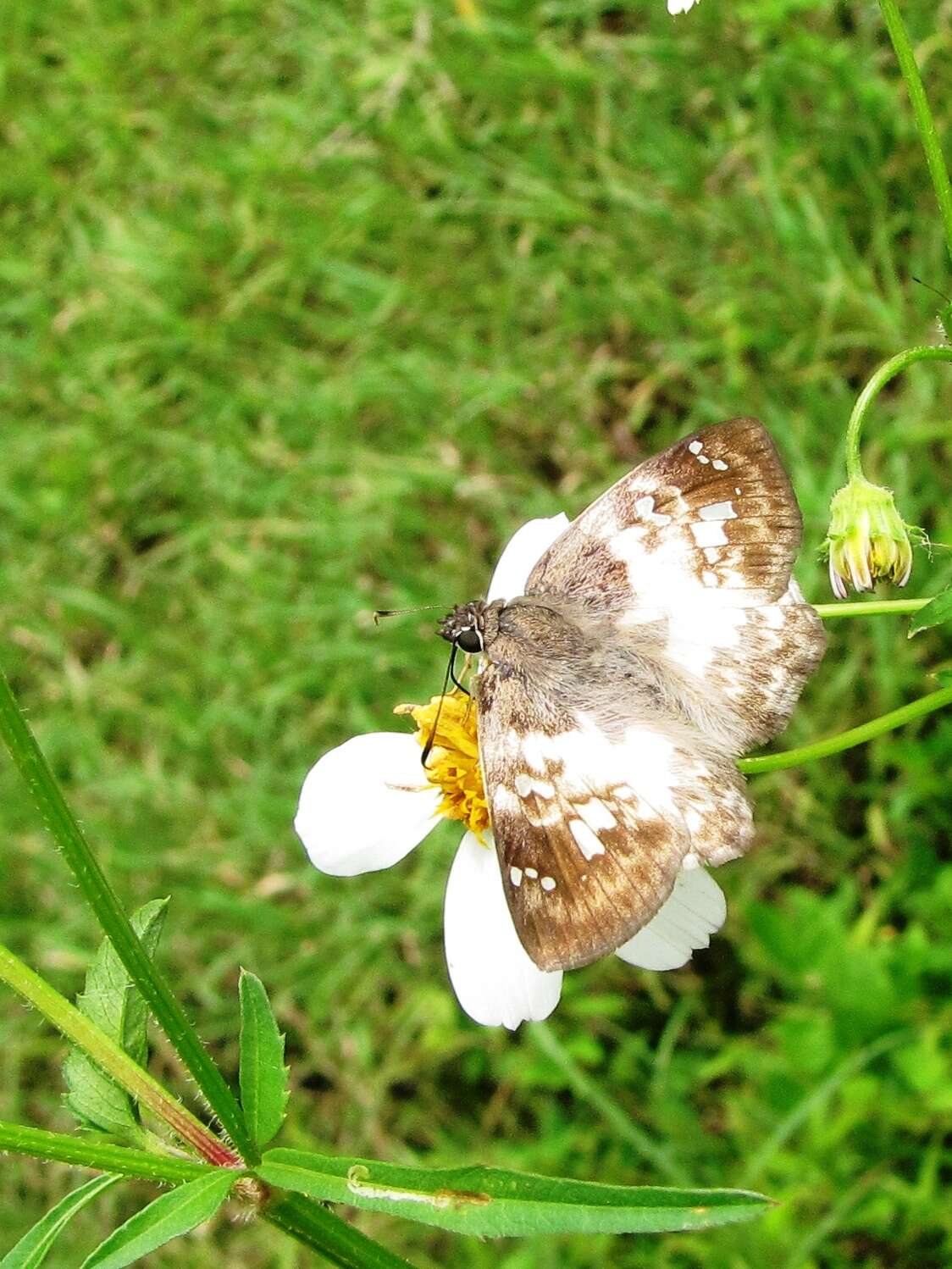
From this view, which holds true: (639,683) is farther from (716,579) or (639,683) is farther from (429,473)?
(429,473)

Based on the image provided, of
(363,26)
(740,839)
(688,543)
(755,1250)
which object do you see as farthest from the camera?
(363,26)

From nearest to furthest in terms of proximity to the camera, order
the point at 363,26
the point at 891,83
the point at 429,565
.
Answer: the point at 891,83, the point at 429,565, the point at 363,26

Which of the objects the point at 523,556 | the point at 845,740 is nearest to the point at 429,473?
the point at 523,556

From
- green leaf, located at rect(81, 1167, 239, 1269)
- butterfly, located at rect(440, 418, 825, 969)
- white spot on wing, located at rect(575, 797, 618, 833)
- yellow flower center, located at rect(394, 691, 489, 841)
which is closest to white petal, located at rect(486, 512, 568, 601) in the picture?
butterfly, located at rect(440, 418, 825, 969)

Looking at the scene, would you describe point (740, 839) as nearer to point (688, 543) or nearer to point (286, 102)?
point (688, 543)

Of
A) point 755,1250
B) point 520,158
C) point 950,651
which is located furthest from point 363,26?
point 755,1250

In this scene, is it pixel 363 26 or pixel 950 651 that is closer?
pixel 950 651

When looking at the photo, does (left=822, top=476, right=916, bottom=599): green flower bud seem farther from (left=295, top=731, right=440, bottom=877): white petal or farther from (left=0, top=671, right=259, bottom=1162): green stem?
(left=0, top=671, right=259, bottom=1162): green stem

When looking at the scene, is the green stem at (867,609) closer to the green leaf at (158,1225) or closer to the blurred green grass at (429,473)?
Answer: the green leaf at (158,1225)
